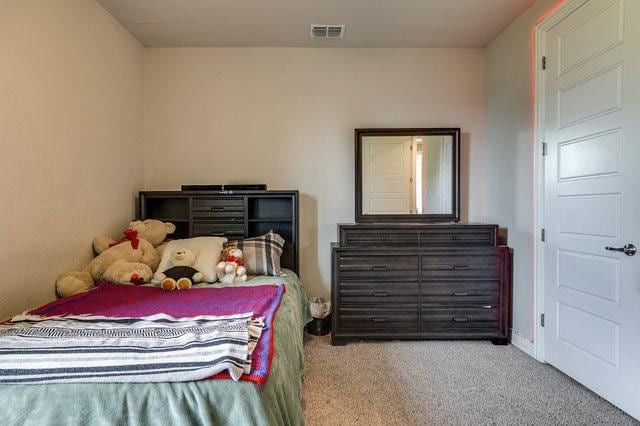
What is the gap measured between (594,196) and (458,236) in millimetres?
927

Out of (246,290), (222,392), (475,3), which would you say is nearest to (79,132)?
(246,290)

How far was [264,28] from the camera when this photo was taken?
2725mm

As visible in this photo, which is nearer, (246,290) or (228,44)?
(246,290)

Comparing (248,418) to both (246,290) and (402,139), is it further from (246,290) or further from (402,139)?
(402,139)

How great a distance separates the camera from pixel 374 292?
2631 millimetres

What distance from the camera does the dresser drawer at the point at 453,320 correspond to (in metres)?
2.61

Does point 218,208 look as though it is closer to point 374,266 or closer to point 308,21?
point 374,266

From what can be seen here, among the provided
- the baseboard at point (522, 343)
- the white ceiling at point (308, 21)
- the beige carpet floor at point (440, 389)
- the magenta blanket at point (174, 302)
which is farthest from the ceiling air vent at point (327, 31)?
the baseboard at point (522, 343)

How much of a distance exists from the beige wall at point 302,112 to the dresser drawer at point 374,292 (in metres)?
0.57

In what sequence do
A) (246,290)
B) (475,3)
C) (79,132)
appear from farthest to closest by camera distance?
(475,3), (79,132), (246,290)

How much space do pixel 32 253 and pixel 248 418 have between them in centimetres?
173

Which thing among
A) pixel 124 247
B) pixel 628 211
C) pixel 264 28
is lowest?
pixel 124 247

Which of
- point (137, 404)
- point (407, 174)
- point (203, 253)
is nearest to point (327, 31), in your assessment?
point (407, 174)

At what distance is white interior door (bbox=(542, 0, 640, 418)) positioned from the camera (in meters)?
1.70
